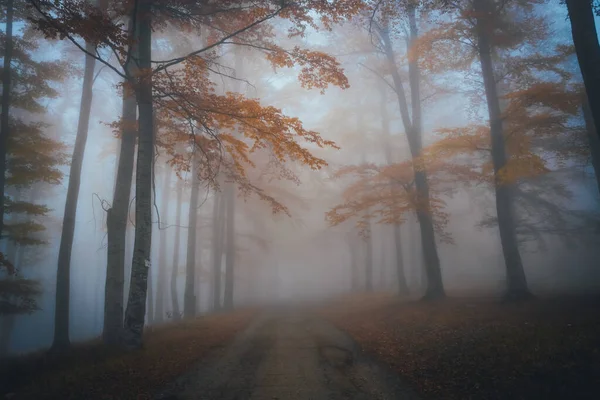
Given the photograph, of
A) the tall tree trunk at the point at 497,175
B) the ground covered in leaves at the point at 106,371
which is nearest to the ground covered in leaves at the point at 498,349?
the tall tree trunk at the point at 497,175

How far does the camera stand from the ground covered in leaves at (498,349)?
215 inches

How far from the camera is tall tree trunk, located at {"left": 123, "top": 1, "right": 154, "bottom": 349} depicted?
8.13m

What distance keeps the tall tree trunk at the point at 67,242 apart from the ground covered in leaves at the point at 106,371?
1.73m

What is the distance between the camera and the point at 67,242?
11.4 meters

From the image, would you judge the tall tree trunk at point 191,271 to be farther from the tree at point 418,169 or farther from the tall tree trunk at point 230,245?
the tree at point 418,169

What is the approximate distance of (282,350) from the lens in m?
8.68

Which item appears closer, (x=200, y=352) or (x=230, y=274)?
(x=200, y=352)

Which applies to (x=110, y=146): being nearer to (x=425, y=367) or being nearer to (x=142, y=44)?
(x=142, y=44)

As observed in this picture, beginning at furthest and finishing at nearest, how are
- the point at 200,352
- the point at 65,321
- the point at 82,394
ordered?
the point at 65,321, the point at 200,352, the point at 82,394

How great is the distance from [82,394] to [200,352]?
3.01m

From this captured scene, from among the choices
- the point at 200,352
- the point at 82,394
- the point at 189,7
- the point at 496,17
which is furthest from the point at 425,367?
the point at 496,17

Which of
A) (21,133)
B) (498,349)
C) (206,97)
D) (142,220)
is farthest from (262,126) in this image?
(21,133)

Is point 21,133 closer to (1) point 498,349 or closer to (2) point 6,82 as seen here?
(2) point 6,82

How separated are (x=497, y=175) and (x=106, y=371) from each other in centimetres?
1304
